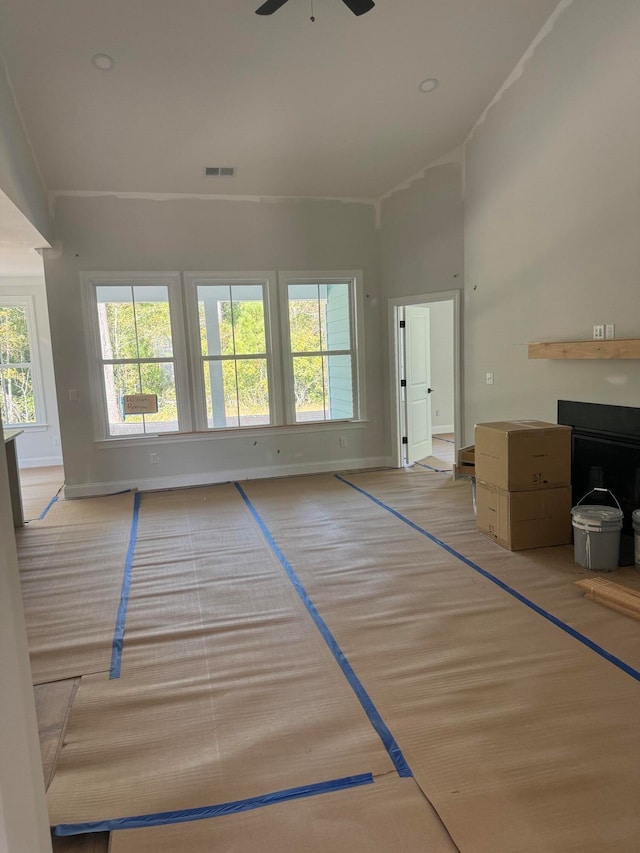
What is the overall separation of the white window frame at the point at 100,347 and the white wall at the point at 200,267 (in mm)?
80

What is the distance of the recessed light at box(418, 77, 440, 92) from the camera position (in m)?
4.64

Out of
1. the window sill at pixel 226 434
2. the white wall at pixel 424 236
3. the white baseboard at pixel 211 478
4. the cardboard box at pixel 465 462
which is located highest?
the white wall at pixel 424 236

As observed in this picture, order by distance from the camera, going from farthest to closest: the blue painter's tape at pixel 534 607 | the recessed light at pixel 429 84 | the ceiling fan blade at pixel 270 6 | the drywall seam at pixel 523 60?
1. the recessed light at pixel 429 84
2. the drywall seam at pixel 523 60
3. the ceiling fan blade at pixel 270 6
4. the blue painter's tape at pixel 534 607

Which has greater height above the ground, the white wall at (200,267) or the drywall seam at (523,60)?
the drywall seam at (523,60)

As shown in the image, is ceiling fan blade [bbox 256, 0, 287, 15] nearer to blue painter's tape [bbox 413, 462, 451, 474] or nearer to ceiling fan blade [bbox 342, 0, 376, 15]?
ceiling fan blade [bbox 342, 0, 376, 15]

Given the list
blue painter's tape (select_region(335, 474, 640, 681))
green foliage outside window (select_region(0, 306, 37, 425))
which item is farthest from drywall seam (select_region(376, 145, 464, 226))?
green foliage outside window (select_region(0, 306, 37, 425))

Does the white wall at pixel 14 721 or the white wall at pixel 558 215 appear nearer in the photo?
the white wall at pixel 14 721

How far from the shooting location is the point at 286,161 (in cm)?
567

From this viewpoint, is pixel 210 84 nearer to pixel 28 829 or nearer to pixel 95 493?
pixel 95 493

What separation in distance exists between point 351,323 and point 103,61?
3.65m

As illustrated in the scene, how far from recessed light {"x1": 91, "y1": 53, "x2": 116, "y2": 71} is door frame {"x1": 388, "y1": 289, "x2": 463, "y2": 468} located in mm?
3603

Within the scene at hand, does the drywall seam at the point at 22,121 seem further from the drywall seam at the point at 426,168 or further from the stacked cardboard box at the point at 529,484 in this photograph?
the stacked cardboard box at the point at 529,484

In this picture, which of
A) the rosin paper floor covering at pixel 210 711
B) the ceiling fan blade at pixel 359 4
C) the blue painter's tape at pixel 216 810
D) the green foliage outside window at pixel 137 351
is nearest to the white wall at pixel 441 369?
the green foliage outside window at pixel 137 351

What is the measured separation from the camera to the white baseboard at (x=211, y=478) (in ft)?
20.1
